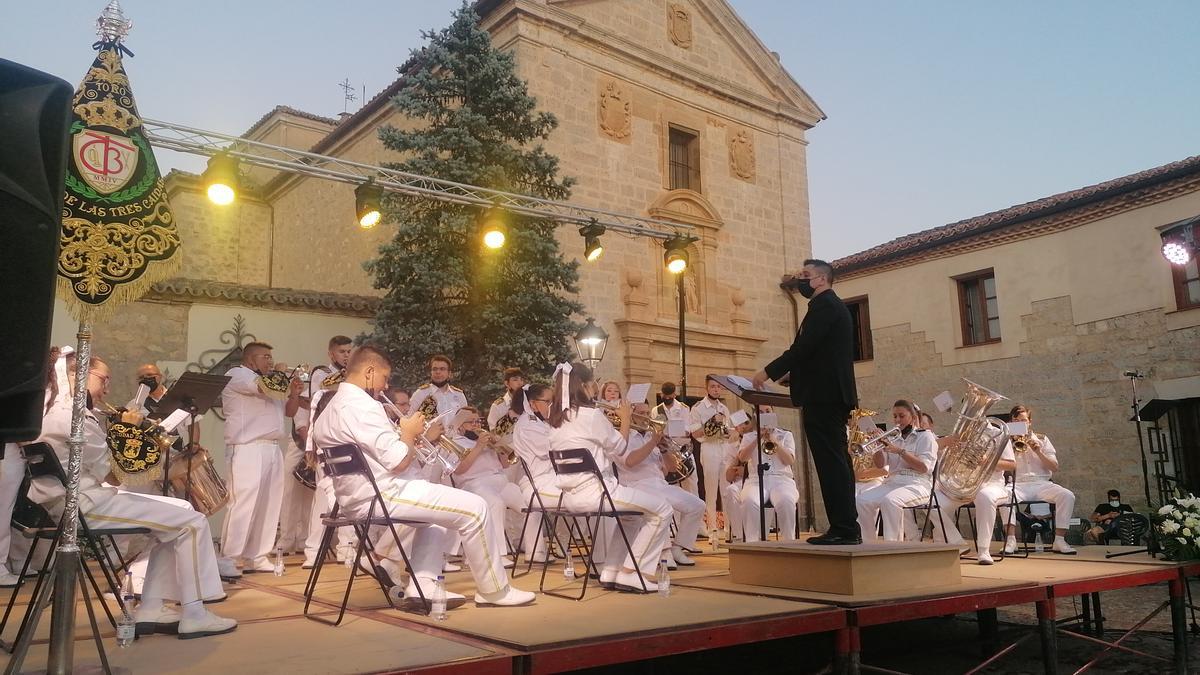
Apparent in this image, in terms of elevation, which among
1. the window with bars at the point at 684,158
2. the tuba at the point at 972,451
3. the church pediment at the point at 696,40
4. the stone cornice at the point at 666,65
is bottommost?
the tuba at the point at 972,451

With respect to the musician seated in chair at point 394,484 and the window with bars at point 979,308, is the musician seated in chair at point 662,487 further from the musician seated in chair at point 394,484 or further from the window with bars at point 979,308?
the window with bars at point 979,308

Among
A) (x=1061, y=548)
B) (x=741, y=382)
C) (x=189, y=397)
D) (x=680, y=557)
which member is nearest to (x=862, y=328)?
(x=1061, y=548)

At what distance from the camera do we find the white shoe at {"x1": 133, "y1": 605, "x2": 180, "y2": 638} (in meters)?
4.80

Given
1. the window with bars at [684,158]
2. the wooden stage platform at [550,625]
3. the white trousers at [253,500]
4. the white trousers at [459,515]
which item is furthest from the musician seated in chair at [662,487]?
the window with bars at [684,158]

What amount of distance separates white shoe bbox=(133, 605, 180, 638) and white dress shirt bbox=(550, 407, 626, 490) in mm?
2760

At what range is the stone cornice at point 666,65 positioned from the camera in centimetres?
1772

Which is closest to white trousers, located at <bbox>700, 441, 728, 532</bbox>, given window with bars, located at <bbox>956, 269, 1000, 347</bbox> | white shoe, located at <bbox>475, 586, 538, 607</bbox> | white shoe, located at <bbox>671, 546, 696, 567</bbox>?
white shoe, located at <bbox>671, 546, 696, 567</bbox>

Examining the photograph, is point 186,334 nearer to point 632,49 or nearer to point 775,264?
point 632,49

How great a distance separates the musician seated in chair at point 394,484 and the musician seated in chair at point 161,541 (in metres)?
0.88

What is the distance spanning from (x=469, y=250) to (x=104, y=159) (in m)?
9.81

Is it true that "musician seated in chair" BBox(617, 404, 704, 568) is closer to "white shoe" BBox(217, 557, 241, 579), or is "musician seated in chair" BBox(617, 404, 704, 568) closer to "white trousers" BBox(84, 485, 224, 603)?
"white shoe" BBox(217, 557, 241, 579)

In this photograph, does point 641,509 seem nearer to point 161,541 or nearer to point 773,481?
point 161,541

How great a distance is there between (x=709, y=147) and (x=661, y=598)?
16437mm

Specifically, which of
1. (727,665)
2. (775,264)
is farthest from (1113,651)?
(775,264)
